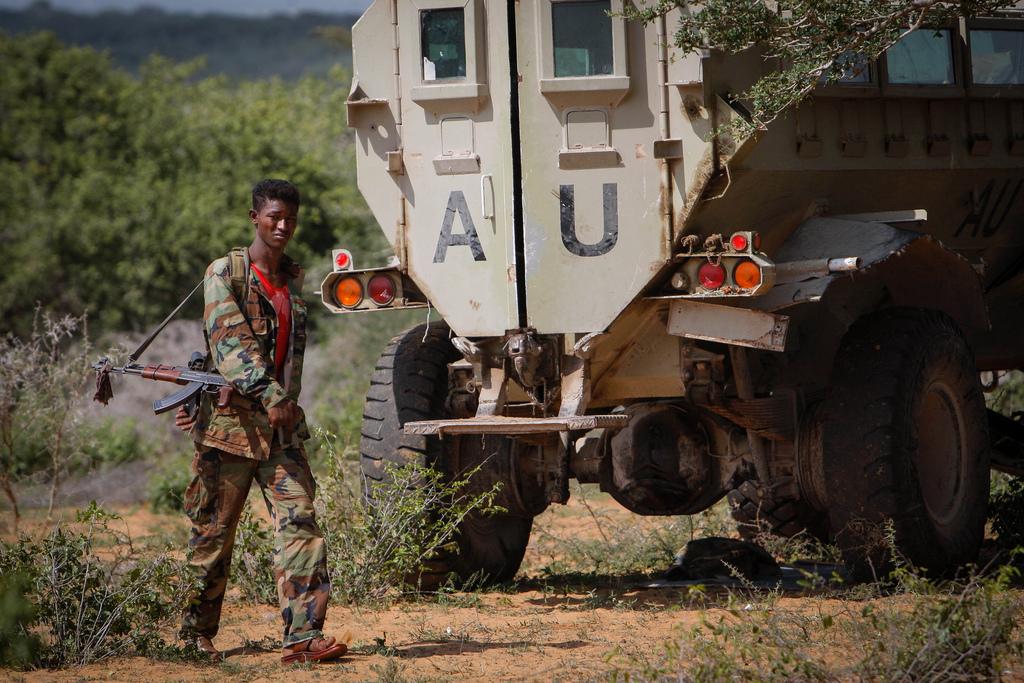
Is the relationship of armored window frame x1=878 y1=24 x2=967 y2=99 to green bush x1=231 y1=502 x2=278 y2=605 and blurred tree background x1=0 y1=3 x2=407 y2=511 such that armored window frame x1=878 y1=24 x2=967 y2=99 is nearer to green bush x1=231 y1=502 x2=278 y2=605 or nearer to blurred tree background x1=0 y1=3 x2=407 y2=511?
green bush x1=231 y1=502 x2=278 y2=605

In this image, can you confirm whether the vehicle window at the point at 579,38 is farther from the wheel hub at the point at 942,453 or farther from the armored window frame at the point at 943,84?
the wheel hub at the point at 942,453

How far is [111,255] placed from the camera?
17016 mm

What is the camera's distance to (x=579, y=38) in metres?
6.71

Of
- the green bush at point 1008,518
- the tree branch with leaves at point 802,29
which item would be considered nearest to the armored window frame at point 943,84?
the tree branch with leaves at point 802,29

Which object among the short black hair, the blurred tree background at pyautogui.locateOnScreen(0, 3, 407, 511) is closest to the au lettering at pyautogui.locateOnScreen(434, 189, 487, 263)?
the short black hair

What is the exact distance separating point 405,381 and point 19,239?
10920 millimetres

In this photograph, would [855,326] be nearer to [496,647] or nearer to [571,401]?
[571,401]

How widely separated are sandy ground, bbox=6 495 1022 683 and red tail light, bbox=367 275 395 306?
4.99 feet

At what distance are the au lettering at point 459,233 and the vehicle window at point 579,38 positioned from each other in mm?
751

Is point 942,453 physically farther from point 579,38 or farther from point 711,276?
point 579,38

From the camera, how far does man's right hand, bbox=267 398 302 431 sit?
225 inches

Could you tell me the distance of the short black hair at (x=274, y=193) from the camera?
6012mm

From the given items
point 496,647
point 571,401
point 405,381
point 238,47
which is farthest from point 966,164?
point 238,47

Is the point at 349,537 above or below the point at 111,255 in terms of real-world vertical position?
below
